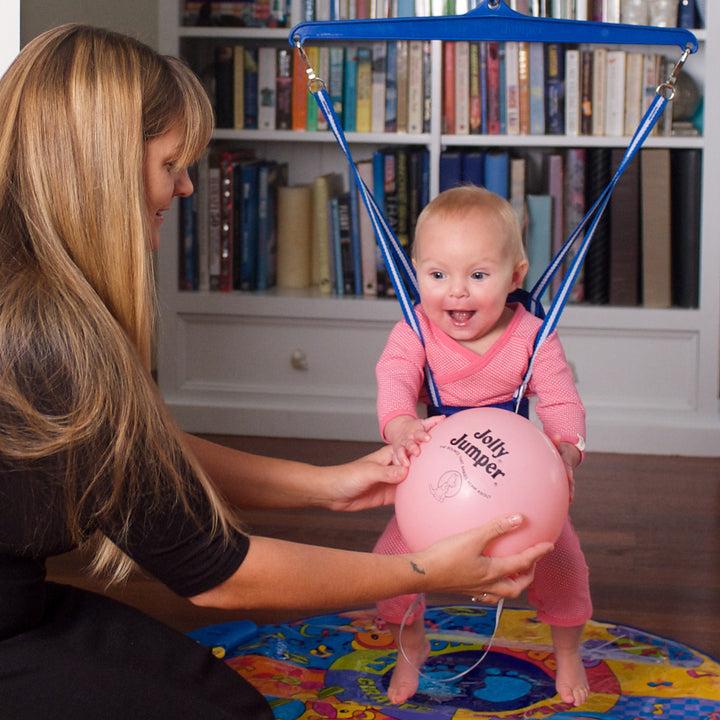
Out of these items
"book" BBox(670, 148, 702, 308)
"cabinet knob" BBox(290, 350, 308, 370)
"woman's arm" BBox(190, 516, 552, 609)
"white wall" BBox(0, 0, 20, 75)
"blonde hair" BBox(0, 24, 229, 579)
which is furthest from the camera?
"cabinet knob" BBox(290, 350, 308, 370)

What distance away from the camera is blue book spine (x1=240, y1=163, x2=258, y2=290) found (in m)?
2.92

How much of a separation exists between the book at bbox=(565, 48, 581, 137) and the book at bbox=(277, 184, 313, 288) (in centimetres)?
78

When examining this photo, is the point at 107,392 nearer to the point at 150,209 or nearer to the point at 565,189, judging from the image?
the point at 150,209

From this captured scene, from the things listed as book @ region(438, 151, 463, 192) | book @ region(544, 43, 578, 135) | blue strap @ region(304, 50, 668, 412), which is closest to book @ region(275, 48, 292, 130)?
book @ region(438, 151, 463, 192)

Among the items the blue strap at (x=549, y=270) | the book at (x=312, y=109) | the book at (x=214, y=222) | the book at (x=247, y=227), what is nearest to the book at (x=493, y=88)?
the book at (x=312, y=109)

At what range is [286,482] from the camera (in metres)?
1.47

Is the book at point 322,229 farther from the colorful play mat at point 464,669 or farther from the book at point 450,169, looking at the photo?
the colorful play mat at point 464,669

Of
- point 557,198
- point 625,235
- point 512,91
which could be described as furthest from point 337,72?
point 625,235

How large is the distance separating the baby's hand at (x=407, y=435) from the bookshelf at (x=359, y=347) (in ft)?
4.75

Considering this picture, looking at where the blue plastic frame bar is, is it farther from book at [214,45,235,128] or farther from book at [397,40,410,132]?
book at [214,45,235,128]

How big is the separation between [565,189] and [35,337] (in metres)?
2.11

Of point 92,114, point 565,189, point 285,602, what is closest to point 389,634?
point 285,602

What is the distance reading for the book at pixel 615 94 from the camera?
2762 mm

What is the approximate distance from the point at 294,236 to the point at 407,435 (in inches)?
69.1
